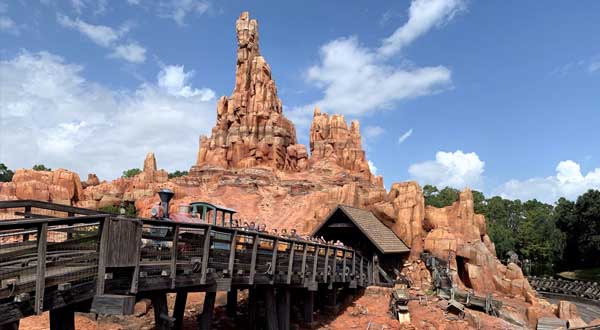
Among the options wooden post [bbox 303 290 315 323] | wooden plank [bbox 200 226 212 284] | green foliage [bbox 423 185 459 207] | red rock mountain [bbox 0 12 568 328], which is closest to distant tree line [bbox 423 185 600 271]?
green foliage [bbox 423 185 459 207]

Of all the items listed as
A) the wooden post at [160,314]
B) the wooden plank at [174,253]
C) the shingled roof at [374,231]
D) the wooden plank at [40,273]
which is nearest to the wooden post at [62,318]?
the wooden plank at [40,273]

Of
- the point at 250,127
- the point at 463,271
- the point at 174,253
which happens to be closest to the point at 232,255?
the point at 174,253

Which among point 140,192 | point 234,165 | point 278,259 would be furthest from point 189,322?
point 234,165

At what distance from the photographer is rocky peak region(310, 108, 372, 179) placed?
72688 millimetres

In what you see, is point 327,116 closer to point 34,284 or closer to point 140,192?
point 140,192

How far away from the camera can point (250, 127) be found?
2734 inches

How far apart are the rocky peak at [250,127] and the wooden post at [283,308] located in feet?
165

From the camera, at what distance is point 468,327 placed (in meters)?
18.7

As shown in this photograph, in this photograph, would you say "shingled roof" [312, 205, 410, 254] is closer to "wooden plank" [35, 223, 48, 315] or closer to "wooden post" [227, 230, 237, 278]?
"wooden post" [227, 230, 237, 278]

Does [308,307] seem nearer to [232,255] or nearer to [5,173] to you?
[232,255]

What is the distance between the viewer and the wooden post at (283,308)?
1548 centimetres

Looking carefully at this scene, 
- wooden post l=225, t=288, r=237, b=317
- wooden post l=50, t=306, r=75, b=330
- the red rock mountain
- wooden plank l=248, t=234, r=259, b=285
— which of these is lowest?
wooden post l=225, t=288, r=237, b=317

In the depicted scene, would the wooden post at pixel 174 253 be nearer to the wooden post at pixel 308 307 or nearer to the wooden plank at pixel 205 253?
the wooden plank at pixel 205 253

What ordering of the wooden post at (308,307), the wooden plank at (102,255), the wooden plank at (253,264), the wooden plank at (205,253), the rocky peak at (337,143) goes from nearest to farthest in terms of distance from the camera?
the wooden plank at (102,255) < the wooden plank at (205,253) < the wooden plank at (253,264) < the wooden post at (308,307) < the rocky peak at (337,143)
